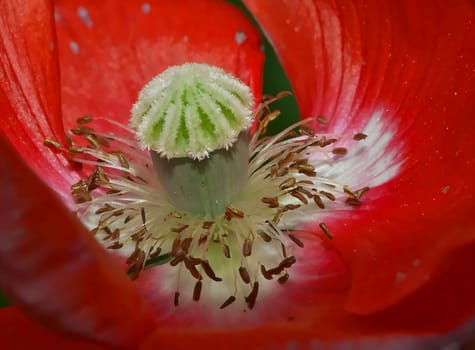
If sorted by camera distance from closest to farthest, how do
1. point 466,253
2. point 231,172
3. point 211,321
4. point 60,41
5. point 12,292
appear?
point 12,292, point 466,253, point 211,321, point 231,172, point 60,41

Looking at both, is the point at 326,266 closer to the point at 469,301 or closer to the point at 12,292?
the point at 469,301

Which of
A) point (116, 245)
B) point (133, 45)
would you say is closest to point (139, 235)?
point (116, 245)

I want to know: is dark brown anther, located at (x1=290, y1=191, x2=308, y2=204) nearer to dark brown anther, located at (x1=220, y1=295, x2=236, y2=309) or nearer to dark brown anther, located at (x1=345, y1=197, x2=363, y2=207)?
dark brown anther, located at (x1=345, y1=197, x2=363, y2=207)

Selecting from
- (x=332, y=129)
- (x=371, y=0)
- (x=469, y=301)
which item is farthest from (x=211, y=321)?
(x=371, y=0)

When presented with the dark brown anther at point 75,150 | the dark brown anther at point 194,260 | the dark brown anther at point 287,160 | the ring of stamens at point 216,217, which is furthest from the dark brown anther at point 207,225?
the dark brown anther at point 75,150

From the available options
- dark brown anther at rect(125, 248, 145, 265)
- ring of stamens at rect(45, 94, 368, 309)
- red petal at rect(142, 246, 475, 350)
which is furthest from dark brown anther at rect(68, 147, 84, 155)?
red petal at rect(142, 246, 475, 350)

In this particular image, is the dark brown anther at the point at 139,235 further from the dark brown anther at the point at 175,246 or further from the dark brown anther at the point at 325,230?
the dark brown anther at the point at 325,230
